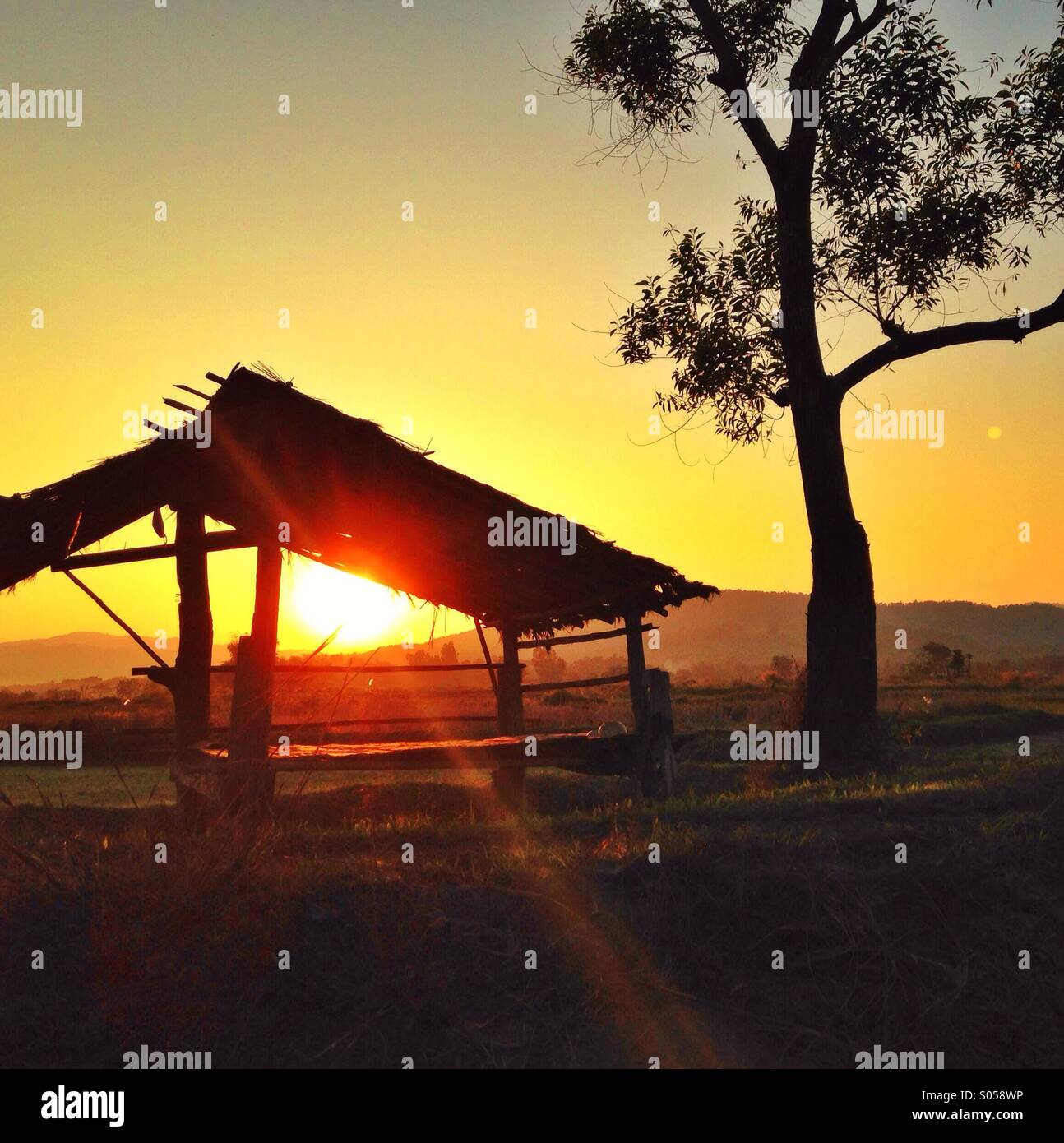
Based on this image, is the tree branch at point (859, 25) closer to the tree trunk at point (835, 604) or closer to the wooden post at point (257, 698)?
the tree trunk at point (835, 604)

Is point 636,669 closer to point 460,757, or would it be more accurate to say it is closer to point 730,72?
point 460,757

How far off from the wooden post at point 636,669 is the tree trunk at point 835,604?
2.36 metres

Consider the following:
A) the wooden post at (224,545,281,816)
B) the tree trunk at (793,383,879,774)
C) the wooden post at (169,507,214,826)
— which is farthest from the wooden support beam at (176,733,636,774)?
the tree trunk at (793,383,879,774)

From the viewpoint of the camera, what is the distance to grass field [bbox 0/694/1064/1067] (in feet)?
18.1

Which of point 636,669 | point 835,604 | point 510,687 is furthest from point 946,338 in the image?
point 510,687

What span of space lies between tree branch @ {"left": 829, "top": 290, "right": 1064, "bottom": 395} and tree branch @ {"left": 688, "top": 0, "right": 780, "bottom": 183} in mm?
3157

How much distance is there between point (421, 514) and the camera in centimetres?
1126

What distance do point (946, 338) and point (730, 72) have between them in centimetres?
530

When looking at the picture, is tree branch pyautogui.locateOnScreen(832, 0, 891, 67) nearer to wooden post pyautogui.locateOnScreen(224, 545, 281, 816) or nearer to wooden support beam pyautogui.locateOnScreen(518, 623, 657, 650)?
wooden support beam pyautogui.locateOnScreen(518, 623, 657, 650)

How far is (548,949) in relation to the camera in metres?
6.13
